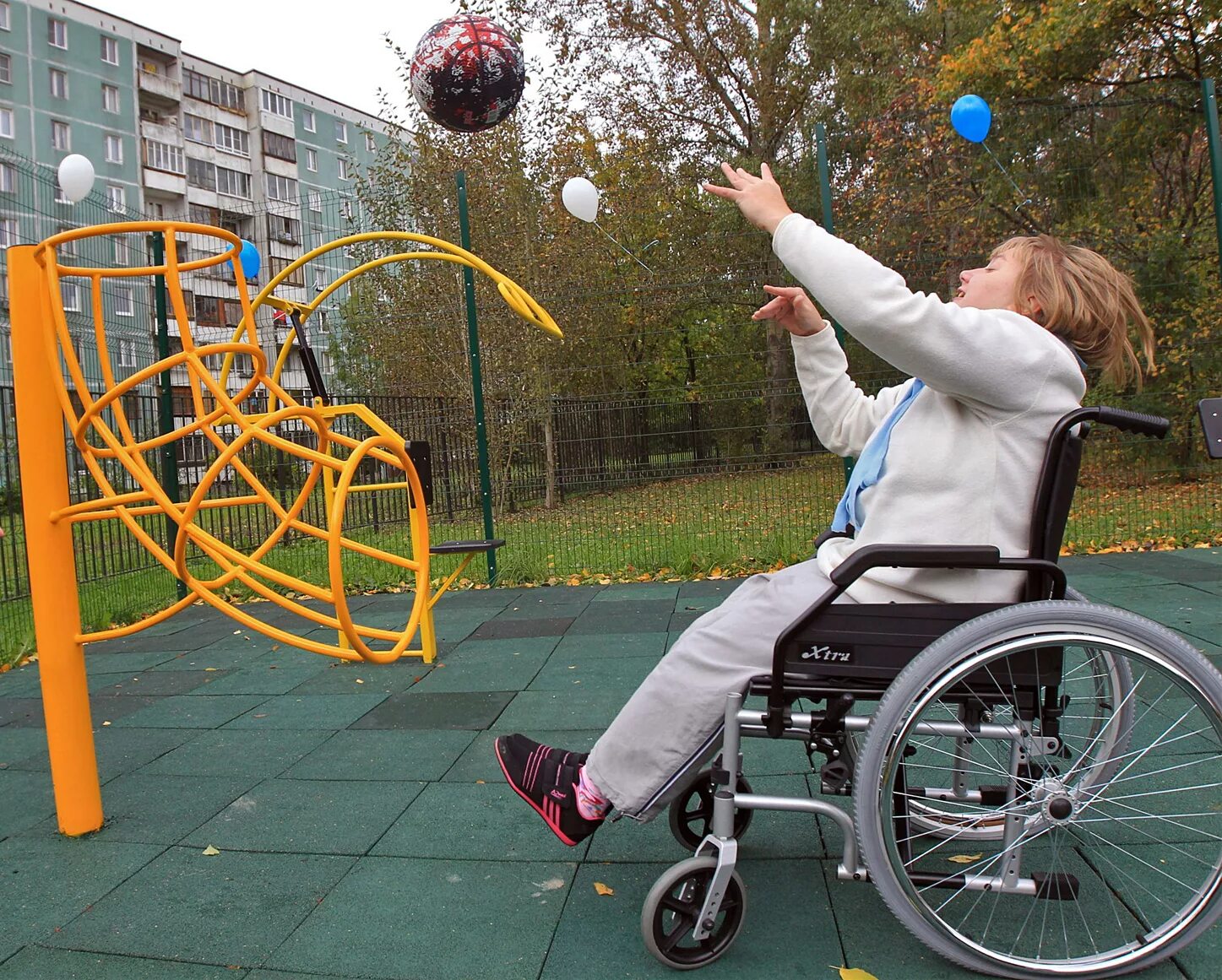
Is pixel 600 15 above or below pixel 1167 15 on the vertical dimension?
above

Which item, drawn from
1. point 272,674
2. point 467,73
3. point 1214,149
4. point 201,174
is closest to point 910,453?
point 272,674

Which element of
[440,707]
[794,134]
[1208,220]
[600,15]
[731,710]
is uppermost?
[600,15]

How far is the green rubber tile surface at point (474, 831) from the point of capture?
214 cm

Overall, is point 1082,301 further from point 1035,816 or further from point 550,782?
point 550,782

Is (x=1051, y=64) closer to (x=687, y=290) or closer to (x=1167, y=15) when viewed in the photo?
(x=1167, y=15)

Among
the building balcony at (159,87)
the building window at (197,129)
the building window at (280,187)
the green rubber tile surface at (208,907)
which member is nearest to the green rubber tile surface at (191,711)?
the green rubber tile surface at (208,907)

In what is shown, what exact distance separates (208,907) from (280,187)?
45568 millimetres

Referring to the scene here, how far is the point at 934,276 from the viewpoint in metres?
6.02

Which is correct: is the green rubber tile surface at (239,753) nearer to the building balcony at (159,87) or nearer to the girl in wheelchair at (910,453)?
the girl in wheelchair at (910,453)

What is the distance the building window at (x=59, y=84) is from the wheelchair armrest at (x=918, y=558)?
3992cm

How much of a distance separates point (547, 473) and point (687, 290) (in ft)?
5.10

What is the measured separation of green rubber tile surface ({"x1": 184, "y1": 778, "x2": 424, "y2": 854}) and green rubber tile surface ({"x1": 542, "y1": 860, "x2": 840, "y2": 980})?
614 millimetres

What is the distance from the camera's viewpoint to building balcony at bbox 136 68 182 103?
36375mm

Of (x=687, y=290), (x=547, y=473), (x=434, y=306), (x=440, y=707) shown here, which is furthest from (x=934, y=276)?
(x=434, y=306)
